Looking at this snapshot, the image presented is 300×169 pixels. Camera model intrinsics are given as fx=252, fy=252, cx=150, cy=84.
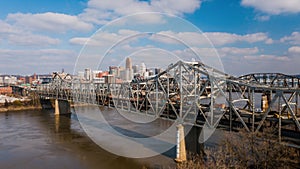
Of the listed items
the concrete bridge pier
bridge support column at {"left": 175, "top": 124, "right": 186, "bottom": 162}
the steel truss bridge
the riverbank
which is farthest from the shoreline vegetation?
bridge support column at {"left": 175, "top": 124, "right": 186, "bottom": 162}

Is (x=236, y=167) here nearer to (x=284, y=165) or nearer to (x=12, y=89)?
(x=284, y=165)

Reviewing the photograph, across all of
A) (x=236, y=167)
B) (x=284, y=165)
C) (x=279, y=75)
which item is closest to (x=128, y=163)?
(x=236, y=167)

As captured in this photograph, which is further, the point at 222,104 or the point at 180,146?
the point at 222,104

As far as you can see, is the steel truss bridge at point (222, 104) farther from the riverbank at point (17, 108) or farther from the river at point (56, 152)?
the riverbank at point (17, 108)

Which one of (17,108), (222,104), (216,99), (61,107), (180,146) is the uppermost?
(216,99)

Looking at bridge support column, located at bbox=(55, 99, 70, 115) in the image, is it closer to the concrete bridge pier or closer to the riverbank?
the concrete bridge pier

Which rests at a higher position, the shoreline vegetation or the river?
the shoreline vegetation

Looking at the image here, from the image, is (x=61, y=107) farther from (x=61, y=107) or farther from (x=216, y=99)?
(x=216, y=99)

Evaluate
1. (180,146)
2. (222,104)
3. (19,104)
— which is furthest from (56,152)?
(19,104)

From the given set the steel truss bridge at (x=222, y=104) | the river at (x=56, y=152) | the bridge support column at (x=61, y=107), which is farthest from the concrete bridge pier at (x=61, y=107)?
the steel truss bridge at (x=222, y=104)

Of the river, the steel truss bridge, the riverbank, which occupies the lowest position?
the river

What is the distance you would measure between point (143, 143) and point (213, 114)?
8470 millimetres

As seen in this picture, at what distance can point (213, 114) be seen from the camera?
15656 millimetres

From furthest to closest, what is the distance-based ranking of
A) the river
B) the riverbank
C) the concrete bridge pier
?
the riverbank, the concrete bridge pier, the river
